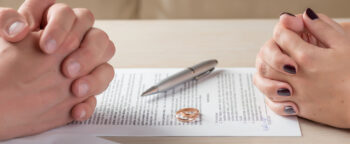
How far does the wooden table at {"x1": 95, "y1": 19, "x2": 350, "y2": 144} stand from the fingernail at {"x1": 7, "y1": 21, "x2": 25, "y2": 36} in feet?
0.93

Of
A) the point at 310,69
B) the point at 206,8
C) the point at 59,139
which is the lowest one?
the point at 59,139

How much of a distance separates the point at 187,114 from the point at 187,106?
0.04 metres

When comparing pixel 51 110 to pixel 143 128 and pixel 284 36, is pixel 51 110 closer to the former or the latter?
pixel 143 128

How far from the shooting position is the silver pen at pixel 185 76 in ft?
2.58

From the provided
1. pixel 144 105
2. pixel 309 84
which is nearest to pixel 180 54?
pixel 144 105

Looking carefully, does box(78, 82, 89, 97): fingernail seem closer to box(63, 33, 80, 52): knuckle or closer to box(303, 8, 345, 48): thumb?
box(63, 33, 80, 52): knuckle

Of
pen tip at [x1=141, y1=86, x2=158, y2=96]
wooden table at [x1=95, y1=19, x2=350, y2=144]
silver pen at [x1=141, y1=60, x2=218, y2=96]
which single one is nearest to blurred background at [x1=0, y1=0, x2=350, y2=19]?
wooden table at [x1=95, y1=19, x2=350, y2=144]

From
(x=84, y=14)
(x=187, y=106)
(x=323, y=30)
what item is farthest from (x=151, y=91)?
(x=323, y=30)

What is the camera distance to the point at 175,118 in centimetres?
71

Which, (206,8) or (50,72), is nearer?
(50,72)

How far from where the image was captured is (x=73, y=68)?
0.66 meters

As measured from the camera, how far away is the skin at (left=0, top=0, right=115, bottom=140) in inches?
24.6

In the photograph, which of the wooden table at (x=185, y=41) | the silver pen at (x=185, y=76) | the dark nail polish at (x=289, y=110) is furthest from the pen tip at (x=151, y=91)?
the dark nail polish at (x=289, y=110)

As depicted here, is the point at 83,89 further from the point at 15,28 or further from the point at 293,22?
the point at 293,22
